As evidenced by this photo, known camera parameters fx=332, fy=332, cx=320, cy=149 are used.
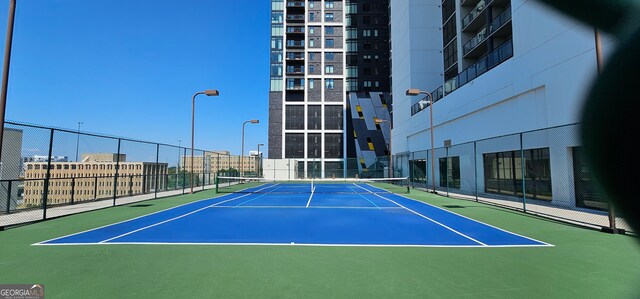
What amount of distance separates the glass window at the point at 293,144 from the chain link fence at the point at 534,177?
34154 mm

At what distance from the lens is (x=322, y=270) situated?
18.4ft

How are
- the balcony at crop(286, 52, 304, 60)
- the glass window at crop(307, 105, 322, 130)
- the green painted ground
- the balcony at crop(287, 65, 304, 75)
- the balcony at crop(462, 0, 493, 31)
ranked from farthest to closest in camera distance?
the balcony at crop(286, 52, 304, 60)
the balcony at crop(287, 65, 304, 75)
the glass window at crop(307, 105, 322, 130)
the balcony at crop(462, 0, 493, 31)
the green painted ground

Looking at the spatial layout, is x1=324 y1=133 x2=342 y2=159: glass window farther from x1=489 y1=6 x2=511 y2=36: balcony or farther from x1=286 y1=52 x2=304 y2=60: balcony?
x1=489 y1=6 x2=511 y2=36: balcony

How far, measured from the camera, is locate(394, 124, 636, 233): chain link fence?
11.8 meters

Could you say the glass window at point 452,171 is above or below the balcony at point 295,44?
below

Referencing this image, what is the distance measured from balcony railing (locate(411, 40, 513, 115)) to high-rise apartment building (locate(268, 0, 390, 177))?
2958 cm

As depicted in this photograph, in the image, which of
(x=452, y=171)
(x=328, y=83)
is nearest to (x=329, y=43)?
(x=328, y=83)

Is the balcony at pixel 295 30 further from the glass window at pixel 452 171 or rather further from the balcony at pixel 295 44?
the glass window at pixel 452 171

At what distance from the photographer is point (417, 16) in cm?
3484

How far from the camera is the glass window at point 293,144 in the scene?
188 ft

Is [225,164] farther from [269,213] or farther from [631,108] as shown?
[631,108]

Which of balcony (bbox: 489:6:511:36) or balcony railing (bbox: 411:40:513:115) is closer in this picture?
balcony railing (bbox: 411:40:513:115)

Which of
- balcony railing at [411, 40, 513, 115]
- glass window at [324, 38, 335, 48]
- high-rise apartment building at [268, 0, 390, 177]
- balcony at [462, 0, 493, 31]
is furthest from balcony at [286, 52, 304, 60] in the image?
balcony at [462, 0, 493, 31]

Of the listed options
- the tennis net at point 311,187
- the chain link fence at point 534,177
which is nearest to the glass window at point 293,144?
the tennis net at point 311,187
